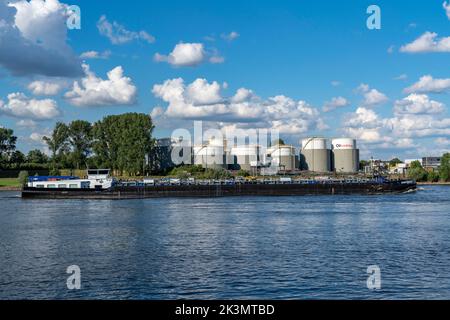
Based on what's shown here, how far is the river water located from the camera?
25.0 m

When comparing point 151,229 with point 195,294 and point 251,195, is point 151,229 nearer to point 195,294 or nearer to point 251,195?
point 195,294

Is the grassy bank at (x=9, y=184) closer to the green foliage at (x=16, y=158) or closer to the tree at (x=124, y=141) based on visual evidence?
the green foliage at (x=16, y=158)

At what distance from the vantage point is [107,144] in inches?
7018

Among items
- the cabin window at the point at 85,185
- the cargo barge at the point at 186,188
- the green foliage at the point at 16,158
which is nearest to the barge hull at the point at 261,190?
the cargo barge at the point at 186,188

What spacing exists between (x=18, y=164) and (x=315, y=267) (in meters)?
183

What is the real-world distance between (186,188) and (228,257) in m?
82.9

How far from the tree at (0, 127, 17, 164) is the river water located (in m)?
144

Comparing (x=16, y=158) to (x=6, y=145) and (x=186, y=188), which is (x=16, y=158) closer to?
(x=6, y=145)

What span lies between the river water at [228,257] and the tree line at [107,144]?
11258cm

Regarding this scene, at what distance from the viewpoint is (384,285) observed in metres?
25.7

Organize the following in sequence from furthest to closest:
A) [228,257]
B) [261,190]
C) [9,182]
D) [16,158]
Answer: [16,158], [9,182], [261,190], [228,257]

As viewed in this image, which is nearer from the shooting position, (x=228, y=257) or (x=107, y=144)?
(x=228, y=257)

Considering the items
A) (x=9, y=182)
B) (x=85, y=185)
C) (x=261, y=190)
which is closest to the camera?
(x=85, y=185)

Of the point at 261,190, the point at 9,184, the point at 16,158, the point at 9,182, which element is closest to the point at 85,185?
the point at 261,190
